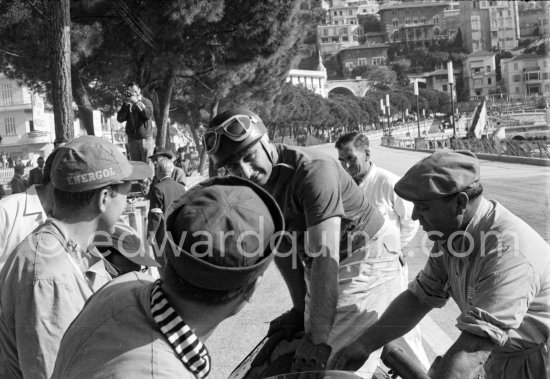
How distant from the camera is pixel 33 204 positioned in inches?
145

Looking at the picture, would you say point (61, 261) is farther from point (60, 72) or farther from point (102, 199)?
point (60, 72)

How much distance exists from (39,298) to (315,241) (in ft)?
3.59

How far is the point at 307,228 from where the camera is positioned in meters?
3.03

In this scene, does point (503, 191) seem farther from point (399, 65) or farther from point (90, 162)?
point (399, 65)

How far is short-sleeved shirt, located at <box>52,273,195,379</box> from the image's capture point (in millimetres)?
1574

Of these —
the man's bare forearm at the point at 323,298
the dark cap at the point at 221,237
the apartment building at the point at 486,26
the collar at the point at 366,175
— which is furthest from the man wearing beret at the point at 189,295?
the apartment building at the point at 486,26

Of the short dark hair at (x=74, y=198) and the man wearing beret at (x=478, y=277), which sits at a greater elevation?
the short dark hair at (x=74, y=198)

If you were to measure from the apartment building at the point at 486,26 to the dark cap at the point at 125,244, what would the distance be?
13065 centimetres

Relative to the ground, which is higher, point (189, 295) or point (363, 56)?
point (363, 56)

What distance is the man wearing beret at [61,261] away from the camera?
7.79ft

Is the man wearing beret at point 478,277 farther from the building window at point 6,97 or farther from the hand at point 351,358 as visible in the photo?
the building window at point 6,97

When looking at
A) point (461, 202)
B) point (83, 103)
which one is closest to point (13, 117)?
point (83, 103)

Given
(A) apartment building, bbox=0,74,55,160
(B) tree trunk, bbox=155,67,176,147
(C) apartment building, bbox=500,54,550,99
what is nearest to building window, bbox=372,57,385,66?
(C) apartment building, bbox=500,54,550,99

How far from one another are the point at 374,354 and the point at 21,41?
609 inches
